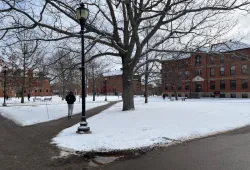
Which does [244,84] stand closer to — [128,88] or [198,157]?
[128,88]

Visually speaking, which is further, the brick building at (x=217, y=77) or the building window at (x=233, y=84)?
the building window at (x=233, y=84)

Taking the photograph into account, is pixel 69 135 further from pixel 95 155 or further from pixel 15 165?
pixel 15 165

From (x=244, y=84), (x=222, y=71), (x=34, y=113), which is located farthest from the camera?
(x=222, y=71)

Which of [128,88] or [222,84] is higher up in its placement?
[222,84]

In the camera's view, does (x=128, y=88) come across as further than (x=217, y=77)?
No

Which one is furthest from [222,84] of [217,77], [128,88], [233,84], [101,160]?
[101,160]

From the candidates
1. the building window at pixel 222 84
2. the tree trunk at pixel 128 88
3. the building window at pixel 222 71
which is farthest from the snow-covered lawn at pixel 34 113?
the building window at pixel 222 71

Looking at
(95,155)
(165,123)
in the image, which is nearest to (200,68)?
(165,123)

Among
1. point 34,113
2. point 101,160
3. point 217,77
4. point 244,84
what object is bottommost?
point 101,160

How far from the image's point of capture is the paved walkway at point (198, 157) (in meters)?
5.76

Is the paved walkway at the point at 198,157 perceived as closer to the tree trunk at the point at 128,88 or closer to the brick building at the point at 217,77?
the tree trunk at the point at 128,88

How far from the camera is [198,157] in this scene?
256 inches

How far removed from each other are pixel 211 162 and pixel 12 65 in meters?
39.2

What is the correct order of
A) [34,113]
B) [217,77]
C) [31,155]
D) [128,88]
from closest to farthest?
[31,155]
[128,88]
[34,113]
[217,77]
